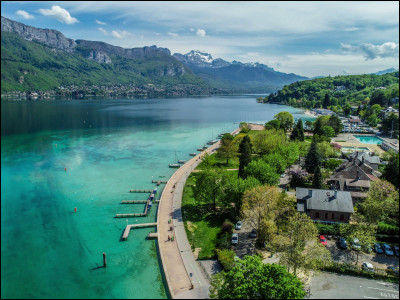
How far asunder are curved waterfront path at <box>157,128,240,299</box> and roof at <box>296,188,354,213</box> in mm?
15235

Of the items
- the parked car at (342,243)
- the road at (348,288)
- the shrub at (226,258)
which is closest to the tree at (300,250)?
the road at (348,288)

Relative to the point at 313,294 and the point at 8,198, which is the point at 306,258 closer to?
the point at 313,294

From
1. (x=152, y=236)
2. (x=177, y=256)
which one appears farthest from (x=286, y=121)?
(x=177, y=256)

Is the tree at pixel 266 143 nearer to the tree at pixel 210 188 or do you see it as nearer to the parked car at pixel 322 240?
the tree at pixel 210 188

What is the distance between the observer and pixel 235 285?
55.0 feet

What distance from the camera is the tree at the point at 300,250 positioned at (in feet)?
71.1

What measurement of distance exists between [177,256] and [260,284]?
11.2 m

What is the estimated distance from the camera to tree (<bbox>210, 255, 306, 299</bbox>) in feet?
52.7

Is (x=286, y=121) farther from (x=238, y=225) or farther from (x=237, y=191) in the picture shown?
(x=238, y=225)

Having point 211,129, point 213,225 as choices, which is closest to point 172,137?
point 211,129

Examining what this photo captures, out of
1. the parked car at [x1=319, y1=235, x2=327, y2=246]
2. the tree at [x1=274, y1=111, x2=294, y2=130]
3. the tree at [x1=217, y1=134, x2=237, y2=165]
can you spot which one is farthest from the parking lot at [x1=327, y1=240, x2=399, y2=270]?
the tree at [x1=274, y1=111, x2=294, y2=130]

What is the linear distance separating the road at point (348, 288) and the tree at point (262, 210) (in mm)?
5758

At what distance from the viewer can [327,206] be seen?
3212 centimetres

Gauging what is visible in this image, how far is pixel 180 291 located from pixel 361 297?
13653 mm
